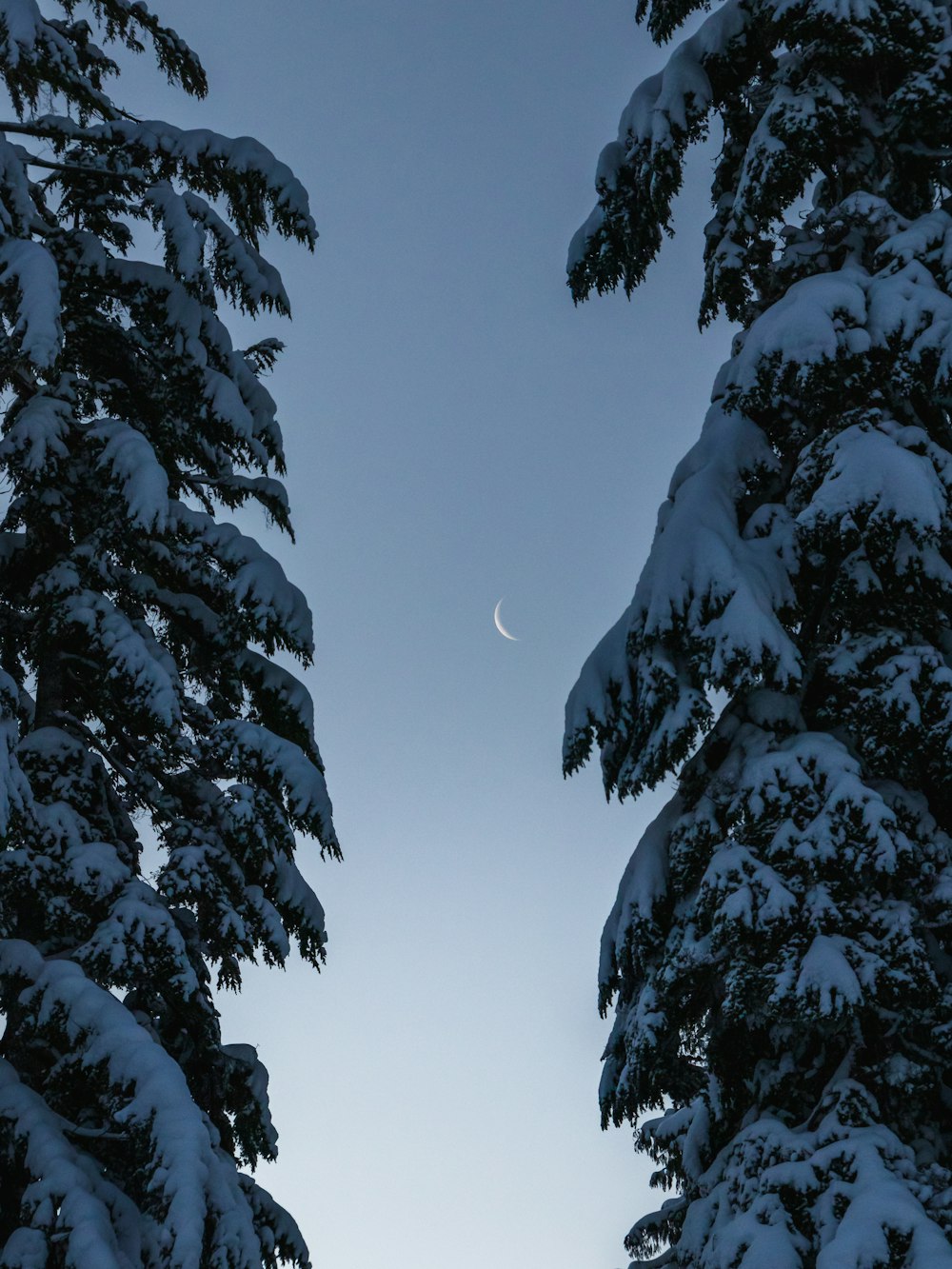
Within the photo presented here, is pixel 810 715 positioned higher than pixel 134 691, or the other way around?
pixel 134 691

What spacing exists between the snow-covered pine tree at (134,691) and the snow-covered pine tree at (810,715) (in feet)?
9.23

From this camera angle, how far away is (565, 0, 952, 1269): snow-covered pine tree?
768 centimetres

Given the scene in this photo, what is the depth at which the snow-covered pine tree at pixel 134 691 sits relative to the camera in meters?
8.30

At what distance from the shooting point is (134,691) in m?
10.2

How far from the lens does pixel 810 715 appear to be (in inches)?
360

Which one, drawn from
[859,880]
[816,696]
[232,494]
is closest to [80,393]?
[232,494]

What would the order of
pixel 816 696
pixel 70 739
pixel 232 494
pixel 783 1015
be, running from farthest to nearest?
pixel 232 494, pixel 70 739, pixel 816 696, pixel 783 1015

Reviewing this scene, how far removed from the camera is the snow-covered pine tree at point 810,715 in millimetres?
7676

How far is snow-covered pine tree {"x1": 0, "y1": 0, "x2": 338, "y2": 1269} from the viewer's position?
830cm

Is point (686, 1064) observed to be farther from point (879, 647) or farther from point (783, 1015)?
point (879, 647)

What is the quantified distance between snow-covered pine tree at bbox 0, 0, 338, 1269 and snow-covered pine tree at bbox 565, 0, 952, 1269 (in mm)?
2813

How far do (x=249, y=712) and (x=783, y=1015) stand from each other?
234 inches

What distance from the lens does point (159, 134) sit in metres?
11.7

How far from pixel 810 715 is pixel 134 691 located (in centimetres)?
478
